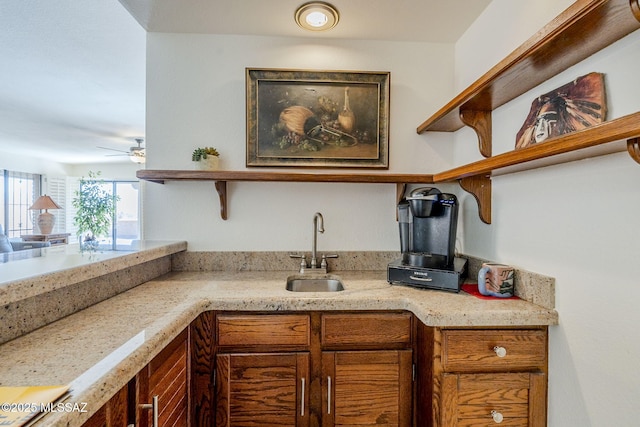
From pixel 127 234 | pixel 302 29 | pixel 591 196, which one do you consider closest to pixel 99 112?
pixel 302 29

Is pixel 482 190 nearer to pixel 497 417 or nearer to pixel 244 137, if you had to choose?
pixel 497 417

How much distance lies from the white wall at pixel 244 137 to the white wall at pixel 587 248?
59 cm

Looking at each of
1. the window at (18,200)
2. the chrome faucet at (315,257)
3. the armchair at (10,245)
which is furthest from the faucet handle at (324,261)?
the window at (18,200)

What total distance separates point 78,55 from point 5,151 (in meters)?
5.28

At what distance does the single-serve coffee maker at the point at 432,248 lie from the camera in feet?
4.83

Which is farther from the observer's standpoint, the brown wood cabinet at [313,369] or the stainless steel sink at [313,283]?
the stainless steel sink at [313,283]

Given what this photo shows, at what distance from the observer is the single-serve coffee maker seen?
57.9 inches

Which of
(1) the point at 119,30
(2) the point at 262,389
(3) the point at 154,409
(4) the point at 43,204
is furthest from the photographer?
(4) the point at 43,204

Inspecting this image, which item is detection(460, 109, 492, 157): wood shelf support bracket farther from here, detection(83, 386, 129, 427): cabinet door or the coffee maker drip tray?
detection(83, 386, 129, 427): cabinet door

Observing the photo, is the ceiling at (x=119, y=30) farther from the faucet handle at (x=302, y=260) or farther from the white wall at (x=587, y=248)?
the faucet handle at (x=302, y=260)

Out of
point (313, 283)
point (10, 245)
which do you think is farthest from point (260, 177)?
point (10, 245)

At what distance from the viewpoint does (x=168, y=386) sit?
1.07 m

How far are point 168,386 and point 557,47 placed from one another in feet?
5.58

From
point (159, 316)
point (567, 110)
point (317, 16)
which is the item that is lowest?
point (159, 316)
